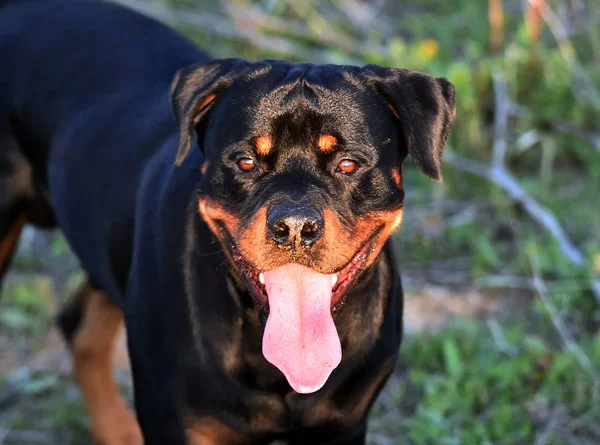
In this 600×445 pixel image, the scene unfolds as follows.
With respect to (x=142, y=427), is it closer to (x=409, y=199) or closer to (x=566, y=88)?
(x=409, y=199)

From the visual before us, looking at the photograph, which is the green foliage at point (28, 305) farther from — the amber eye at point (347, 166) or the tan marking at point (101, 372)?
the amber eye at point (347, 166)

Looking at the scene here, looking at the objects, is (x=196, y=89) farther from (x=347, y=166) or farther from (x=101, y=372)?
(x=101, y=372)

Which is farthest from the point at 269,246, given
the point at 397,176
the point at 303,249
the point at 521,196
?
the point at 521,196

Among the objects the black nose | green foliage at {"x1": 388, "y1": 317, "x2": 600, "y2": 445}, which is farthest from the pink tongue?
green foliage at {"x1": 388, "y1": 317, "x2": 600, "y2": 445}

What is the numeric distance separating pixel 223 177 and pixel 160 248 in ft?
1.16

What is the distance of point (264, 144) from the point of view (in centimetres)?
283

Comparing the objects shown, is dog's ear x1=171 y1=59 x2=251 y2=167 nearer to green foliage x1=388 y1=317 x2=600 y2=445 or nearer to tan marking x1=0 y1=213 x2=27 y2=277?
tan marking x1=0 y1=213 x2=27 y2=277

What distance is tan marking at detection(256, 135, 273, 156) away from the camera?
2830mm

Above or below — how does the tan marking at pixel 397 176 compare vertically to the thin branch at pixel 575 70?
above

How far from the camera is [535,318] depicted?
4570mm

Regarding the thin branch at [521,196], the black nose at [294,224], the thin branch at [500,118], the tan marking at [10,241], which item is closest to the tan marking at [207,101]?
the black nose at [294,224]

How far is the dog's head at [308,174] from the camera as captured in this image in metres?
2.75

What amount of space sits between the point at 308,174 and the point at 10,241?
5.70ft

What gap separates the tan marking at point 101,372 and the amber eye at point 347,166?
169 centimetres
